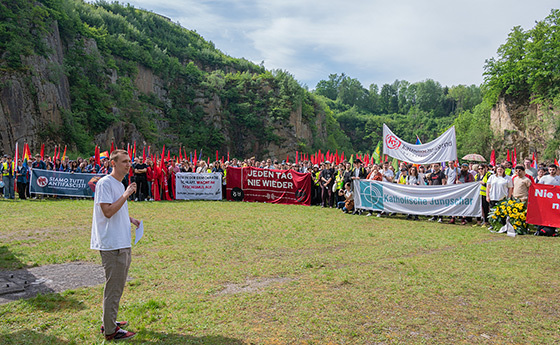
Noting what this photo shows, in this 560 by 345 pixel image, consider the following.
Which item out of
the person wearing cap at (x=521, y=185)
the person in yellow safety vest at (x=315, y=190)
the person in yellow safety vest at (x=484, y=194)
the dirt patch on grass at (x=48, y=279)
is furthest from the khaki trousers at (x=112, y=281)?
the person in yellow safety vest at (x=315, y=190)

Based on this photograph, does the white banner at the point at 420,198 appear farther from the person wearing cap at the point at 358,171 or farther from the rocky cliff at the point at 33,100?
the rocky cliff at the point at 33,100

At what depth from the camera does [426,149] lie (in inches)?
563

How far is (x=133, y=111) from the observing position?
54344 mm

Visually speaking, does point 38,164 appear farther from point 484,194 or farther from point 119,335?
A: point 484,194

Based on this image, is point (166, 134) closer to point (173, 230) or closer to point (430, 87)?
point (173, 230)

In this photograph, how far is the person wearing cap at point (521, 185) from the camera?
37.4ft

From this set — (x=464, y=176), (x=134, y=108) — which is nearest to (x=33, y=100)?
(x=134, y=108)

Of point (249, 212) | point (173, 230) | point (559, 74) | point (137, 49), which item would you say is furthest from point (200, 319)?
point (137, 49)

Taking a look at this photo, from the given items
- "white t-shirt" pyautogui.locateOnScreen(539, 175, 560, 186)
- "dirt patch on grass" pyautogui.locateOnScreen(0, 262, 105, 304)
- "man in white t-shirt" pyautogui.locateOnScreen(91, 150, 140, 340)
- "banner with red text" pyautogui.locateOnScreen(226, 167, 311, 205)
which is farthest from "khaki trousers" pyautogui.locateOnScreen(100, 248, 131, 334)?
"banner with red text" pyautogui.locateOnScreen(226, 167, 311, 205)

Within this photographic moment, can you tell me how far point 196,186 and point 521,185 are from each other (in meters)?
14.4

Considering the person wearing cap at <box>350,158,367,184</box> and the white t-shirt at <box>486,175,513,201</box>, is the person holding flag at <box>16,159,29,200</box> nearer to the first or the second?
the person wearing cap at <box>350,158,367,184</box>

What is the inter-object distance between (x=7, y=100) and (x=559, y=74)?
6228 centimetres

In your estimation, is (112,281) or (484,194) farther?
(484,194)

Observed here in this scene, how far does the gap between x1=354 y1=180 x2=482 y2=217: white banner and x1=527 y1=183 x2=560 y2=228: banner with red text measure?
174 cm
